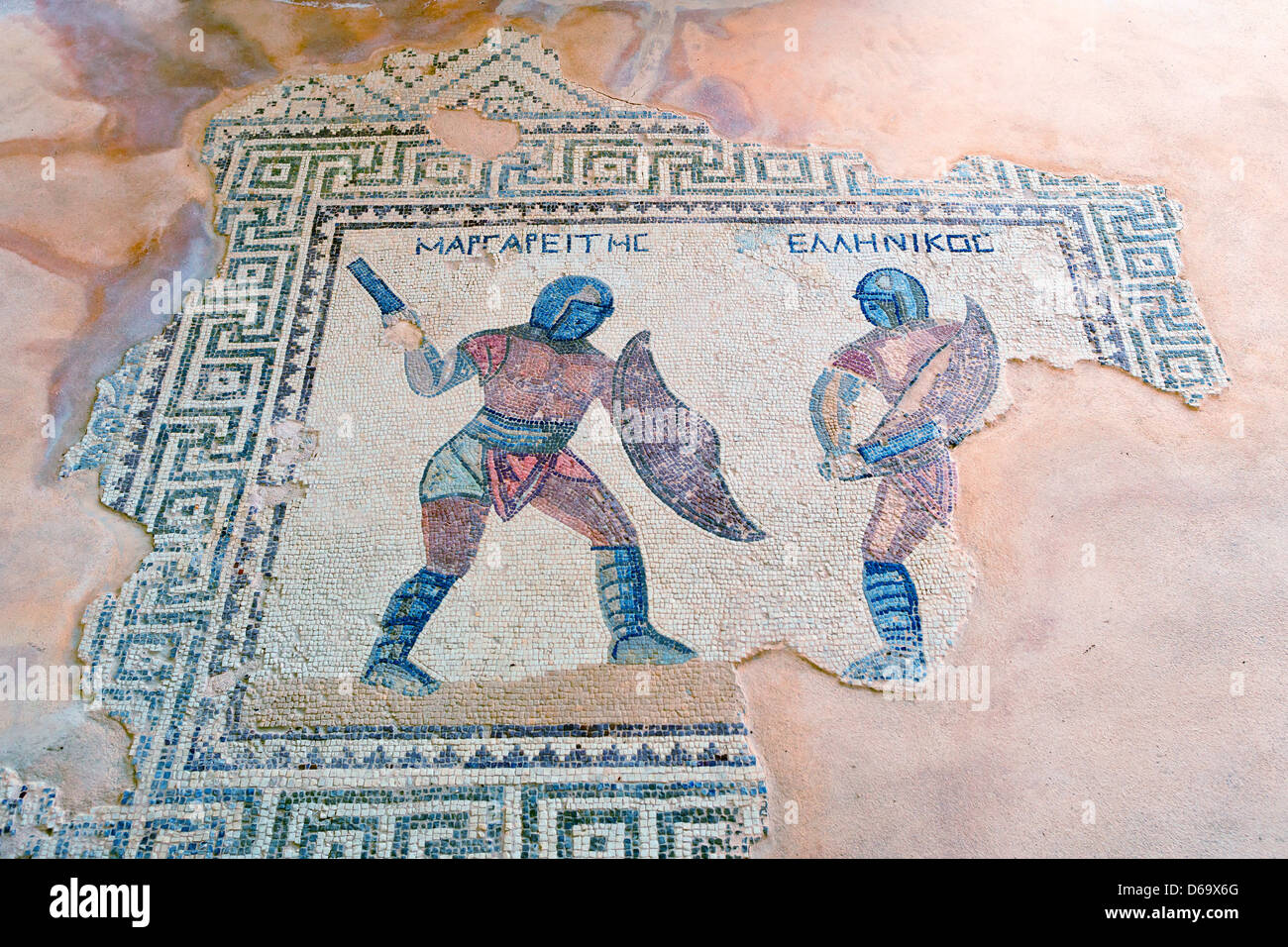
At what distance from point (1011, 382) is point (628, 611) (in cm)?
264

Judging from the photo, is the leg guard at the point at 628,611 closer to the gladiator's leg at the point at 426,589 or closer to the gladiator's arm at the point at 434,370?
the gladiator's leg at the point at 426,589

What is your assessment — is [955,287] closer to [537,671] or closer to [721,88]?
[721,88]

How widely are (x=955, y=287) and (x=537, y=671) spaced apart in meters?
3.46

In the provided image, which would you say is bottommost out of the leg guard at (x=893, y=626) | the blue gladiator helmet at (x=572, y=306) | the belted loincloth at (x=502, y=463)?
the leg guard at (x=893, y=626)

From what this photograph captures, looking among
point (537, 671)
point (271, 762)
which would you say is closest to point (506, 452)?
point (537, 671)

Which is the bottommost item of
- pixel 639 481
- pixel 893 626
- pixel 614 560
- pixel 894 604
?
pixel 893 626

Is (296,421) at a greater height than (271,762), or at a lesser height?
greater

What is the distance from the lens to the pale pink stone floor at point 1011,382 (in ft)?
13.3

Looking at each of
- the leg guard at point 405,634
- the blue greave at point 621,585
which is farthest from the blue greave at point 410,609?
the blue greave at point 621,585

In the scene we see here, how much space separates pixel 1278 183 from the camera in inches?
245

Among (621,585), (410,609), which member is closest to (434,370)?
(410,609)

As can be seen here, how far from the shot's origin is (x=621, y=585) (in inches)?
178

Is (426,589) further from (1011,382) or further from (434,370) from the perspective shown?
(1011,382)

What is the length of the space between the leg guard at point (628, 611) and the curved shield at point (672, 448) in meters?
0.41
